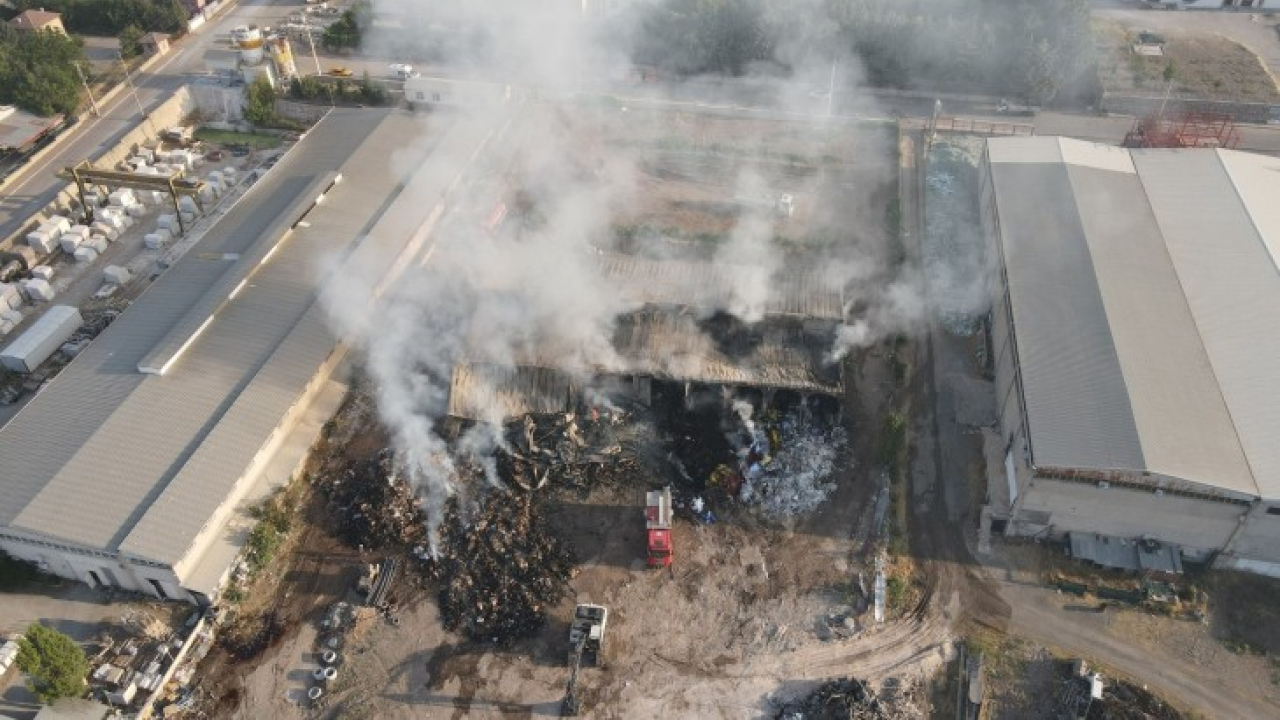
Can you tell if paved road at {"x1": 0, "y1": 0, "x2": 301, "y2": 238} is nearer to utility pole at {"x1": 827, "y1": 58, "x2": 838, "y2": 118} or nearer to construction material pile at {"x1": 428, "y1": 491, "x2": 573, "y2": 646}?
construction material pile at {"x1": 428, "y1": 491, "x2": 573, "y2": 646}

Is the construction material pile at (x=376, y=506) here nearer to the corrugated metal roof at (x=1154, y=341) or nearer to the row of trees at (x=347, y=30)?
the corrugated metal roof at (x=1154, y=341)

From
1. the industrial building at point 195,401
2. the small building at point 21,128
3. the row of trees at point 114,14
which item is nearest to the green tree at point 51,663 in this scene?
the industrial building at point 195,401

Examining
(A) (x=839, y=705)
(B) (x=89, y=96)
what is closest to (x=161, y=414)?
(A) (x=839, y=705)

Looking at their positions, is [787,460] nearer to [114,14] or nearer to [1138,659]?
[1138,659]

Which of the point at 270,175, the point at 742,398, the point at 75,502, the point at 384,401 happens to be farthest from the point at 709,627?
the point at 270,175

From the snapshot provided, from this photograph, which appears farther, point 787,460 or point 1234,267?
point 1234,267

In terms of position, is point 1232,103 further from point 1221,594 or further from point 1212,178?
point 1221,594

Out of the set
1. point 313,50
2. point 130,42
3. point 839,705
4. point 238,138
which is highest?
point 130,42
